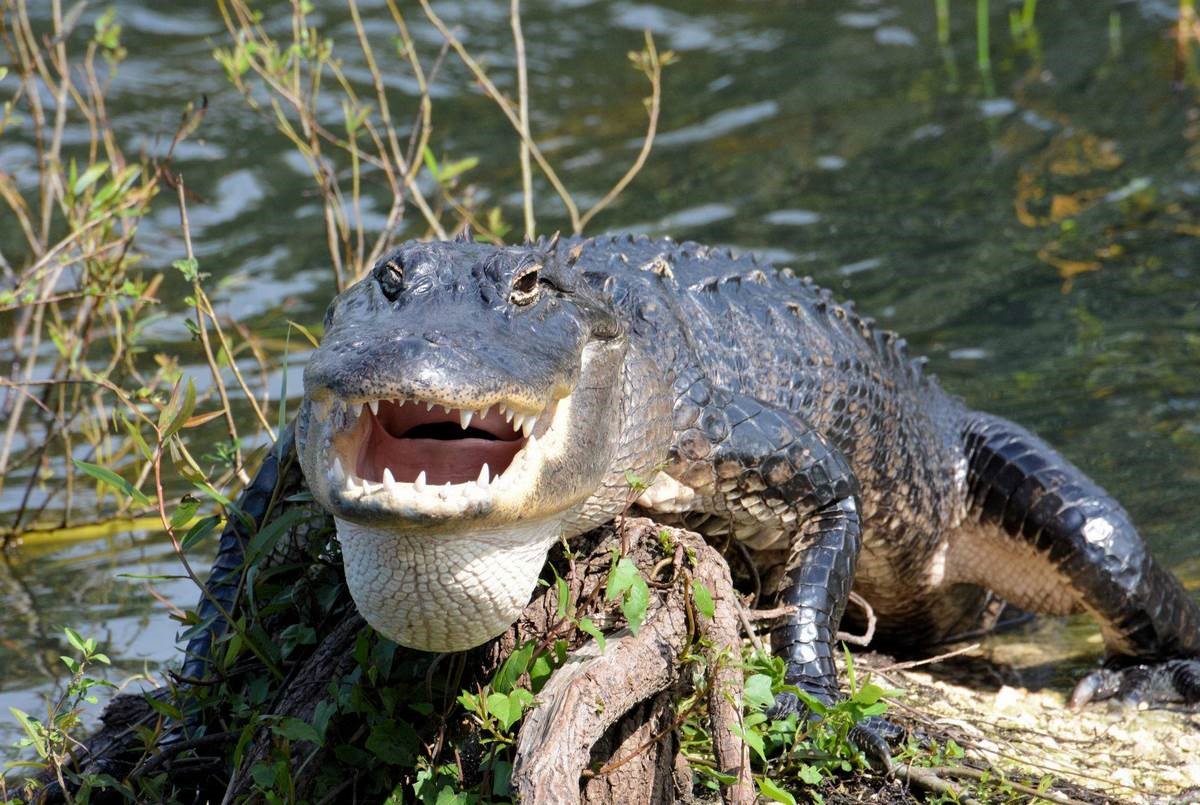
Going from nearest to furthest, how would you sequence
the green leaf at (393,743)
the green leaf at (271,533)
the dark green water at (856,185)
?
the green leaf at (393,743) < the green leaf at (271,533) < the dark green water at (856,185)

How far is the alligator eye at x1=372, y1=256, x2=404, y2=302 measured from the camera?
288cm

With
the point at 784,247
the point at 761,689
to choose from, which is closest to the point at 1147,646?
the point at 761,689

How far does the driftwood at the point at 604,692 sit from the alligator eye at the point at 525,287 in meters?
0.57

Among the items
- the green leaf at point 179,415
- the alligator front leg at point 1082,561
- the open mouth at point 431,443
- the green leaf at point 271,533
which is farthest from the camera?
the alligator front leg at point 1082,561

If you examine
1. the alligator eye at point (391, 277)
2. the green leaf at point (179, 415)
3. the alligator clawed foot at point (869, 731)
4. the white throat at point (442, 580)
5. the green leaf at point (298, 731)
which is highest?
the alligator eye at point (391, 277)

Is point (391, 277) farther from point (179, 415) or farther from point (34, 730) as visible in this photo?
point (34, 730)

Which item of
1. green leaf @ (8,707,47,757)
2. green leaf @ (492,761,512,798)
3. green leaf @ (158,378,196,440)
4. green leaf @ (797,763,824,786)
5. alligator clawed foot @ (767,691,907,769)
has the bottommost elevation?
alligator clawed foot @ (767,691,907,769)

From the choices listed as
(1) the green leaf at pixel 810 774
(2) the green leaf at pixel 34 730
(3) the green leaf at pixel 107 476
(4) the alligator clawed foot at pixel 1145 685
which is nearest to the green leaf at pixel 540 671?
(1) the green leaf at pixel 810 774

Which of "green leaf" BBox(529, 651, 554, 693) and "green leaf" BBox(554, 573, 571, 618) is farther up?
"green leaf" BBox(554, 573, 571, 618)

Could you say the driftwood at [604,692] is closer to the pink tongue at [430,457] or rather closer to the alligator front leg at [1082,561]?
the pink tongue at [430,457]

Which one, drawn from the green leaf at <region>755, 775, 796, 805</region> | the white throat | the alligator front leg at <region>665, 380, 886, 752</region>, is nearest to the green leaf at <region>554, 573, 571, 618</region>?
the white throat

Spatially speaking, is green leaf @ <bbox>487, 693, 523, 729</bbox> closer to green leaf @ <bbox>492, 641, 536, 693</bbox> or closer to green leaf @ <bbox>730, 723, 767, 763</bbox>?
green leaf @ <bbox>492, 641, 536, 693</bbox>

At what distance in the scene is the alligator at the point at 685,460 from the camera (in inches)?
101

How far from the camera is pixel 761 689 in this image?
2.95 metres
